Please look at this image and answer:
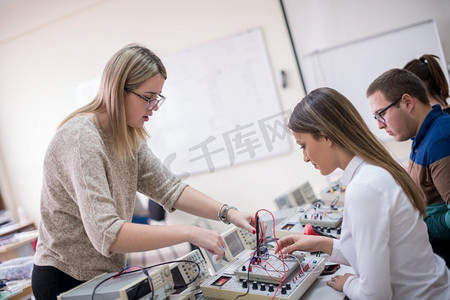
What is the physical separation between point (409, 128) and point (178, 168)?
2.66 metres

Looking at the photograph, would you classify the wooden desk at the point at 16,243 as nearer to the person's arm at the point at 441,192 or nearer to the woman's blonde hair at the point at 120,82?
the woman's blonde hair at the point at 120,82

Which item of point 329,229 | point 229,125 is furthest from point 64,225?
point 229,125

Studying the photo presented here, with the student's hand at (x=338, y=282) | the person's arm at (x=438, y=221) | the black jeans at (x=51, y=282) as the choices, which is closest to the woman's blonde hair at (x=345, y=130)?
the student's hand at (x=338, y=282)

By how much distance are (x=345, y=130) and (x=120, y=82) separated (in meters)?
0.77

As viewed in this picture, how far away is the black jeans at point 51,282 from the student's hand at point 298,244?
2.42ft

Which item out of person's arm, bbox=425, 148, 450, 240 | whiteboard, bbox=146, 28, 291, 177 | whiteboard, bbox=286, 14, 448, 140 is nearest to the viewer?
person's arm, bbox=425, 148, 450, 240

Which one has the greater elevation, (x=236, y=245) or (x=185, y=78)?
(x=185, y=78)

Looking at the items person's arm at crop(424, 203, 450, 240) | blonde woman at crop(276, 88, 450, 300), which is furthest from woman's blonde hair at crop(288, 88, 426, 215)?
person's arm at crop(424, 203, 450, 240)

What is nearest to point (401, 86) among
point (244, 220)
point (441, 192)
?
point (441, 192)

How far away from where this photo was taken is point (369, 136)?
3.79 feet

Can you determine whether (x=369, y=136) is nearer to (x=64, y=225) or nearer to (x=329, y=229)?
(x=329, y=229)

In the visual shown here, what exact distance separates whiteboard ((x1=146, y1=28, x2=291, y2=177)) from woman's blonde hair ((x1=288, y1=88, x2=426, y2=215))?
235cm

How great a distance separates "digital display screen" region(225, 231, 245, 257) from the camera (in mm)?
1599

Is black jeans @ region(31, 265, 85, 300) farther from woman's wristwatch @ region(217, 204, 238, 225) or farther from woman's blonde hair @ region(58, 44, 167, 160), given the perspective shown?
woman's wristwatch @ region(217, 204, 238, 225)
